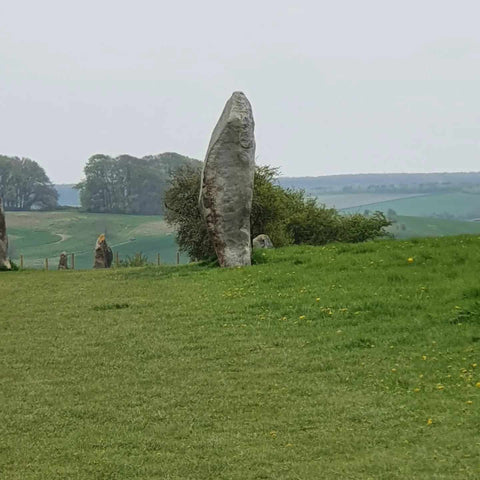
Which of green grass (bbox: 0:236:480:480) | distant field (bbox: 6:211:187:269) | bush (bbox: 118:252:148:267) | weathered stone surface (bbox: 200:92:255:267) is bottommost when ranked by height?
bush (bbox: 118:252:148:267)

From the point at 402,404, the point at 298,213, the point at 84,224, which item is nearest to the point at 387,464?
the point at 402,404

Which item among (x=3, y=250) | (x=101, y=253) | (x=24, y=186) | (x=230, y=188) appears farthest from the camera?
(x=24, y=186)

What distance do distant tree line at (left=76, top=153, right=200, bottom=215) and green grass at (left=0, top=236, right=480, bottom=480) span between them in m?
70.8

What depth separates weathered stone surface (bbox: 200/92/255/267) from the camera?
22391 millimetres

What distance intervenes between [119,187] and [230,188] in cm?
6808

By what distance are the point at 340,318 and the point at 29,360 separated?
494cm

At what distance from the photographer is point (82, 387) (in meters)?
10.2

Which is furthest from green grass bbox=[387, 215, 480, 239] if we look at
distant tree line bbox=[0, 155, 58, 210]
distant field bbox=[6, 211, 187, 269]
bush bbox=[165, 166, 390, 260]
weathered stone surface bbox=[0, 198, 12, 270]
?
distant tree line bbox=[0, 155, 58, 210]

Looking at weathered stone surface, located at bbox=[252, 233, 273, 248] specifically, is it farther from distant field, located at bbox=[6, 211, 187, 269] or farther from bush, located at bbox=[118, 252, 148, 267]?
distant field, located at bbox=[6, 211, 187, 269]

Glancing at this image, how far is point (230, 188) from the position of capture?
22672 millimetres

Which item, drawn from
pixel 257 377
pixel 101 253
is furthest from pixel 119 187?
pixel 257 377

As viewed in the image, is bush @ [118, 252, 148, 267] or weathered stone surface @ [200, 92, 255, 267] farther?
bush @ [118, 252, 148, 267]

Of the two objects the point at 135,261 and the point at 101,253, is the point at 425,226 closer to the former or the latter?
the point at 135,261

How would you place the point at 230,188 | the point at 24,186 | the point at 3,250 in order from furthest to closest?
1. the point at 24,186
2. the point at 3,250
3. the point at 230,188
